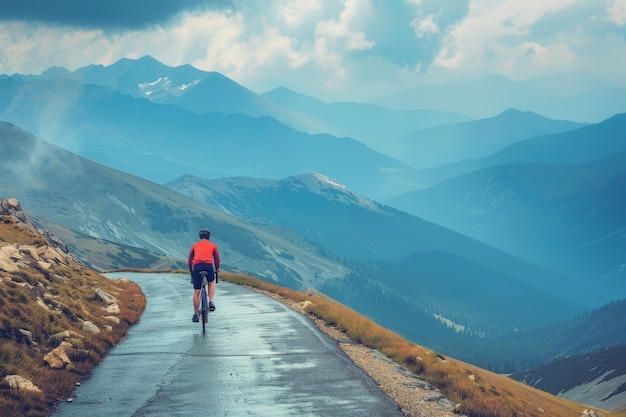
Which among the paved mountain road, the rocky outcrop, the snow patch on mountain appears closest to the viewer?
the paved mountain road

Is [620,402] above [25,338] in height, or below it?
below

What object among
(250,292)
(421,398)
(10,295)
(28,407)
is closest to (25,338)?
(10,295)

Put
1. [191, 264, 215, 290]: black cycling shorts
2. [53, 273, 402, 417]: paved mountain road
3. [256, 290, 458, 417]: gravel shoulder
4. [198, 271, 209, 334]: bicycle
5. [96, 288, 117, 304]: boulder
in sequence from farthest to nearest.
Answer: [96, 288, 117, 304]: boulder → [191, 264, 215, 290]: black cycling shorts → [198, 271, 209, 334]: bicycle → [256, 290, 458, 417]: gravel shoulder → [53, 273, 402, 417]: paved mountain road

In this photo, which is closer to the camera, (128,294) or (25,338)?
(25,338)

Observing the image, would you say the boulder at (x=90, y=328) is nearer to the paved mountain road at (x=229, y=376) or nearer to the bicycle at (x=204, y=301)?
the paved mountain road at (x=229, y=376)

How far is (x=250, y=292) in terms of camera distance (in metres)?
39.0

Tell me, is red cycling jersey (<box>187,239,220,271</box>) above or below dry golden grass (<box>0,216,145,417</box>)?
above

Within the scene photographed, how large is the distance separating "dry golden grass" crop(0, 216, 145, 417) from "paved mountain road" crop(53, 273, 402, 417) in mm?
507

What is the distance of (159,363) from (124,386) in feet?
8.33

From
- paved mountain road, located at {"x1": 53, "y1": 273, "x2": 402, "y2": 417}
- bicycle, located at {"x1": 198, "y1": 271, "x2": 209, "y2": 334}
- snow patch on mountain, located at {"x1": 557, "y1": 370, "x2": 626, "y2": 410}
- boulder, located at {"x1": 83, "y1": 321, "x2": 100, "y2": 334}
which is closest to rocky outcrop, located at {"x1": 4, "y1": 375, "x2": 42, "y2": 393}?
paved mountain road, located at {"x1": 53, "y1": 273, "x2": 402, "y2": 417}

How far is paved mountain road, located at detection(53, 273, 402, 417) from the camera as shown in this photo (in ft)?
39.4

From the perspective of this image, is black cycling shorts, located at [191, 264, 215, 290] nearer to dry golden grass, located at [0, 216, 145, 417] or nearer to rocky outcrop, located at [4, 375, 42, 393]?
dry golden grass, located at [0, 216, 145, 417]

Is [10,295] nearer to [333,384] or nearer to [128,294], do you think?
[333,384]

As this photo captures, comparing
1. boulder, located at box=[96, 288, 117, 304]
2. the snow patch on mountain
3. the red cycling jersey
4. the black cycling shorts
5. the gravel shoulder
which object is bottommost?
the snow patch on mountain
